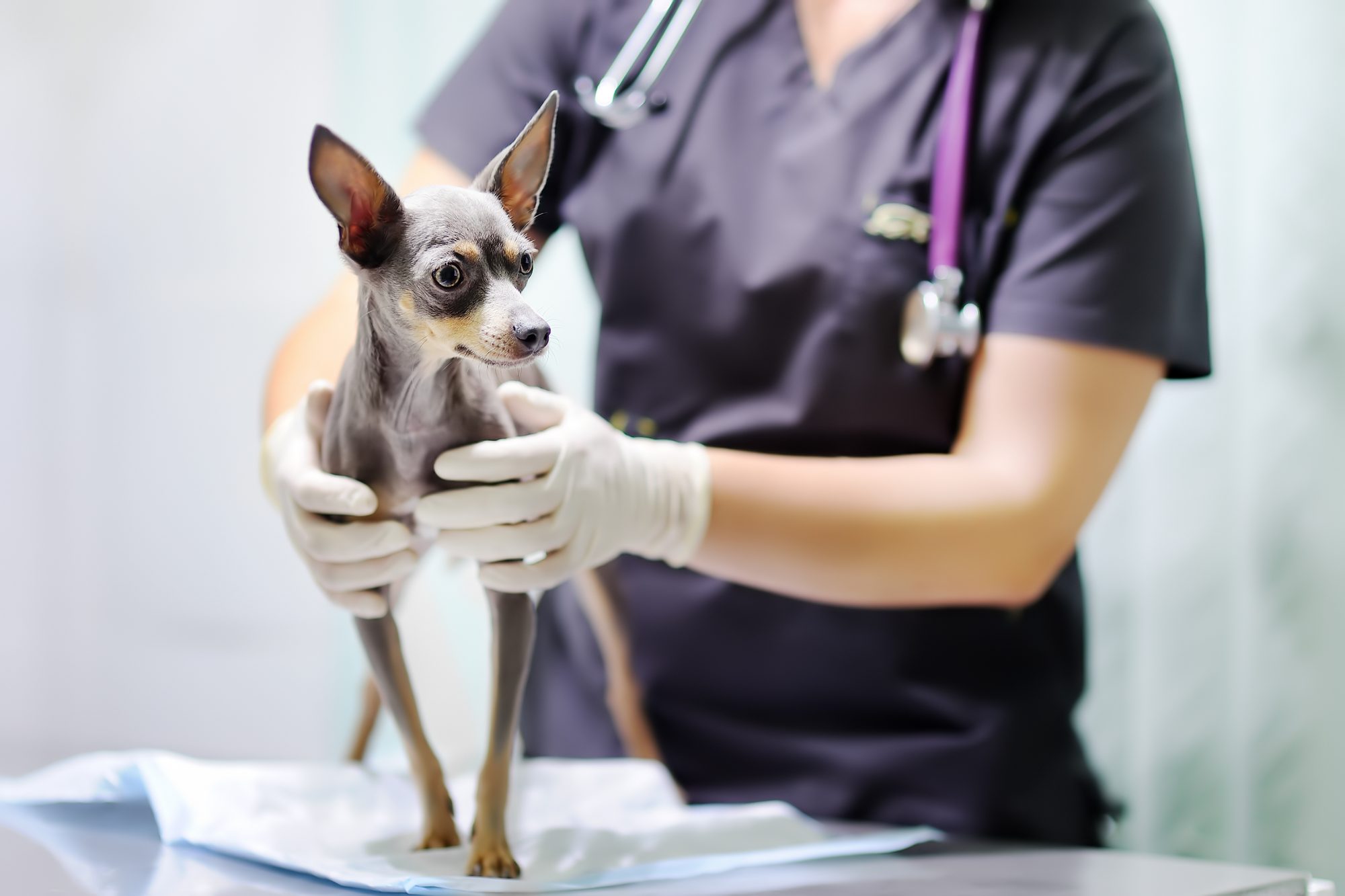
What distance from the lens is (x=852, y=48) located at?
1082 mm

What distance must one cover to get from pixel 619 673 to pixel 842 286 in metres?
0.42

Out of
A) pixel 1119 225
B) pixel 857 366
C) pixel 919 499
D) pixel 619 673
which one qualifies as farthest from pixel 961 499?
pixel 619 673

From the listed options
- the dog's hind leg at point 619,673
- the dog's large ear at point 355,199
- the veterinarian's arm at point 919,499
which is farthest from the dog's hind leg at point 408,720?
the dog's hind leg at point 619,673

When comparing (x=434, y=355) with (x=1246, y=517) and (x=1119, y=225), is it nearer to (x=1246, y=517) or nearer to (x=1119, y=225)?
(x=1119, y=225)

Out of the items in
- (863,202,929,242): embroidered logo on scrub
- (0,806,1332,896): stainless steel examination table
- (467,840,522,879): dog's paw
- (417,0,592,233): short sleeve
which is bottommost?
(0,806,1332,896): stainless steel examination table

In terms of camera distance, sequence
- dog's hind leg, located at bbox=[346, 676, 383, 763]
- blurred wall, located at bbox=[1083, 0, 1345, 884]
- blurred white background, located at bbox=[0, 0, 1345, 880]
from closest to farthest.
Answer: dog's hind leg, located at bbox=[346, 676, 383, 763] < blurred white background, located at bbox=[0, 0, 1345, 880] < blurred wall, located at bbox=[1083, 0, 1345, 884]

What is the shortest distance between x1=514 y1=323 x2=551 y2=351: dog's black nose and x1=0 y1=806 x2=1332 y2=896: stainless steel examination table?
1.11 feet

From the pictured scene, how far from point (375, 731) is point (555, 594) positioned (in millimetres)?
227

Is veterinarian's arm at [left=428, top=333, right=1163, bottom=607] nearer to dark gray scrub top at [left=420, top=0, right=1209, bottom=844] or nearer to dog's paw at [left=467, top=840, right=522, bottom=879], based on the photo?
dark gray scrub top at [left=420, top=0, right=1209, bottom=844]

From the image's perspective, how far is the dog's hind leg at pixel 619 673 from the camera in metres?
1.08

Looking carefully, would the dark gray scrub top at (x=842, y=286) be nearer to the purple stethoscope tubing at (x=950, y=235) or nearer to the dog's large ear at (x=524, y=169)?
the purple stethoscope tubing at (x=950, y=235)

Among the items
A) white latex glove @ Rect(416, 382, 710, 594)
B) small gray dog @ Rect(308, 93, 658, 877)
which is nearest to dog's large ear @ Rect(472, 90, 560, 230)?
small gray dog @ Rect(308, 93, 658, 877)

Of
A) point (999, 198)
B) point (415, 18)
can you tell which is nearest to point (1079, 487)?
point (999, 198)

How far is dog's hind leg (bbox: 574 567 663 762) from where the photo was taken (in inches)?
42.4
